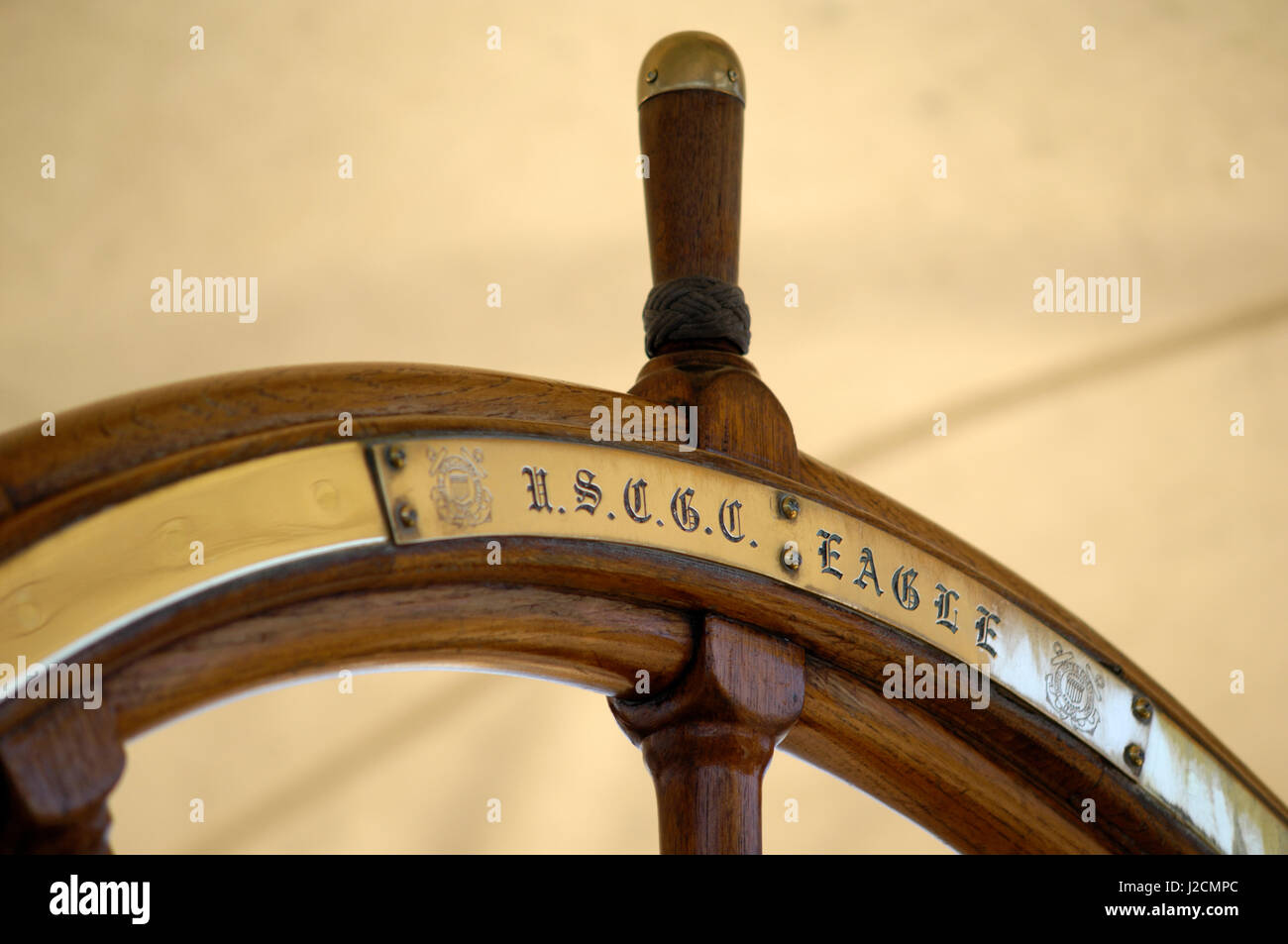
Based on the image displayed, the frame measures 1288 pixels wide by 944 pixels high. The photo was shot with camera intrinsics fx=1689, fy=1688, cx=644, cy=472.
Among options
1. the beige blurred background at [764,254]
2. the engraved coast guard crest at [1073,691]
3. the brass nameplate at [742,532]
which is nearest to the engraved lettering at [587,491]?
the brass nameplate at [742,532]

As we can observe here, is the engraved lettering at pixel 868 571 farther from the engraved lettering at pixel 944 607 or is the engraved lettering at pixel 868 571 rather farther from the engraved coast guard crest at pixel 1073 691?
the engraved coast guard crest at pixel 1073 691

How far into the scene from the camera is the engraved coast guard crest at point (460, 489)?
859mm

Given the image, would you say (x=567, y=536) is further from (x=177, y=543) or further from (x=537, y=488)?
(x=177, y=543)

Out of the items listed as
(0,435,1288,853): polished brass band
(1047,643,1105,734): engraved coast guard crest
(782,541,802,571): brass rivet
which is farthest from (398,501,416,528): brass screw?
(1047,643,1105,734): engraved coast guard crest

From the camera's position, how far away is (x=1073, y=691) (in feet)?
3.65

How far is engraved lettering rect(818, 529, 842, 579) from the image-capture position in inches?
39.6

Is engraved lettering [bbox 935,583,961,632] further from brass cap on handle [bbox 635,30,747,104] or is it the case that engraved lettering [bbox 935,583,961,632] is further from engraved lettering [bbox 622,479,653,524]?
brass cap on handle [bbox 635,30,747,104]

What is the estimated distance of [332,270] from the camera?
2953mm

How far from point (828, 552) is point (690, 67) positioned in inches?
12.7

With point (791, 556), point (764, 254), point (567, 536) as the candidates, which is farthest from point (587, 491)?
point (764, 254)

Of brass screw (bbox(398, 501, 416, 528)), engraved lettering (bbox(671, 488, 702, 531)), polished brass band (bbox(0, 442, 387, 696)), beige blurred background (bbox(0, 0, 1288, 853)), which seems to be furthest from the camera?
beige blurred background (bbox(0, 0, 1288, 853))

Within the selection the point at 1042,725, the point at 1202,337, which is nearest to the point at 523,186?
the point at 1202,337
